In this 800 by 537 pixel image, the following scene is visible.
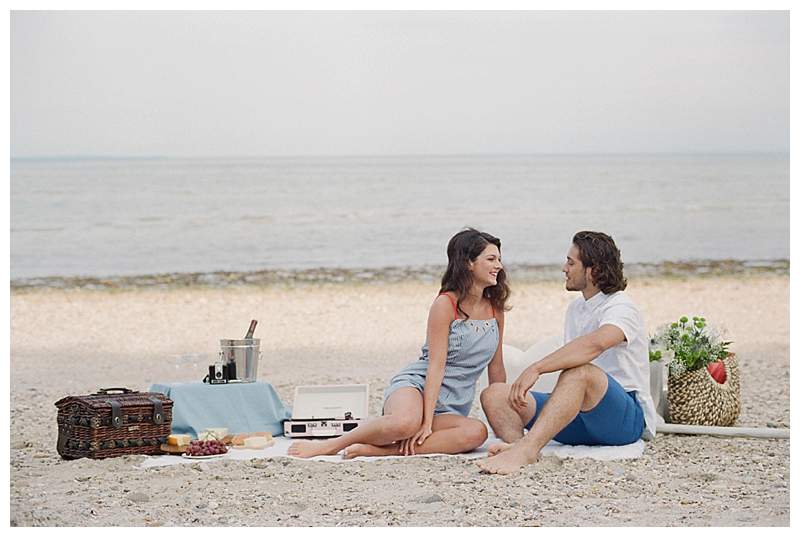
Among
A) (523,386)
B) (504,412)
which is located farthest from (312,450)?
(523,386)

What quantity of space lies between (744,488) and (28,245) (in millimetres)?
18096

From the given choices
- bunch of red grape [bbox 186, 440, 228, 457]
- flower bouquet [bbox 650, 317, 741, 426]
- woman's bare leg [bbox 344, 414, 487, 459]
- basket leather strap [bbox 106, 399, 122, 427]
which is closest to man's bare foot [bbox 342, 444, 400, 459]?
woman's bare leg [bbox 344, 414, 487, 459]

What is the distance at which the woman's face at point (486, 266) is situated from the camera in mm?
4320

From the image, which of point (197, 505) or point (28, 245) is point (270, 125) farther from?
point (197, 505)

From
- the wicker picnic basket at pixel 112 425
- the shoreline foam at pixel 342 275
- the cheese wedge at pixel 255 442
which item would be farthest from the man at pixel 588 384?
the shoreline foam at pixel 342 275

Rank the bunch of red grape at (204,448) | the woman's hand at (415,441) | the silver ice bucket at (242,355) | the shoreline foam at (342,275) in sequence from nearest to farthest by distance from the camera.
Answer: the woman's hand at (415,441) < the bunch of red grape at (204,448) < the silver ice bucket at (242,355) < the shoreline foam at (342,275)

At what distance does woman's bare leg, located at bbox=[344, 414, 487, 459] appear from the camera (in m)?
4.34

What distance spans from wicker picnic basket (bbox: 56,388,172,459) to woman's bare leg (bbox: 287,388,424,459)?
0.56m

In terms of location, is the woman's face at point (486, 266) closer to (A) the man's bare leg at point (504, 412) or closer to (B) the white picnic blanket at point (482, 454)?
(A) the man's bare leg at point (504, 412)

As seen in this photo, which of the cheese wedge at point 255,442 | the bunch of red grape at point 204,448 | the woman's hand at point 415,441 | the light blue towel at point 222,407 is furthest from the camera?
the light blue towel at point 222,407

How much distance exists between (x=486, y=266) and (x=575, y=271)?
14.4 inches

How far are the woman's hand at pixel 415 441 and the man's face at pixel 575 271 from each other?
813 mm

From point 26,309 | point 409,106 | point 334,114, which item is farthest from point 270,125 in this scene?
point 26,309

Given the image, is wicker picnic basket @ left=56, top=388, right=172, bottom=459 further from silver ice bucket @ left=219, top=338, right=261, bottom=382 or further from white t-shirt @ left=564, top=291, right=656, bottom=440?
white t-shirt @ left=564, top=291, right=656, bottom=440
